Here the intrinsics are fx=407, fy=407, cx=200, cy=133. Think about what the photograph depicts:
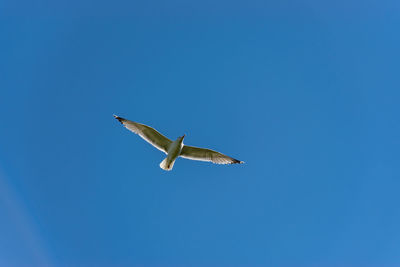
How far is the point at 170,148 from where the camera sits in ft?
60.3

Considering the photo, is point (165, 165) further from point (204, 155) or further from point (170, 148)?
point (204, 155)

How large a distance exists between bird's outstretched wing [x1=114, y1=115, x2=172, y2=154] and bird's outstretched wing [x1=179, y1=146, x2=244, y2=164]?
89 centimetres

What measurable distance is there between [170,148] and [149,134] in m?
1.22

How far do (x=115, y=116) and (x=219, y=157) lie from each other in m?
5.17

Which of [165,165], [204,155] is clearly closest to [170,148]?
[165,165]

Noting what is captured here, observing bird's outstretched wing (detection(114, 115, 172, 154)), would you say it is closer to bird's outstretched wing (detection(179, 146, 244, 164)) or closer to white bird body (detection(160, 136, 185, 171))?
white bird body (detection(160, 136, 185, 171))

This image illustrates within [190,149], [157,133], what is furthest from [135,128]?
[190,149]

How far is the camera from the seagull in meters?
18.3

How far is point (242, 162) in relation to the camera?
760 inches

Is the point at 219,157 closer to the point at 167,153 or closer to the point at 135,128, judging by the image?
the point at 167,153

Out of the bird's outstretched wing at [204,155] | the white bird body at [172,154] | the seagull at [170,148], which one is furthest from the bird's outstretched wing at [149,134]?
the bird's outstretched wing at [204,155]

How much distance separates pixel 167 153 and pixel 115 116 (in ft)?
9.65

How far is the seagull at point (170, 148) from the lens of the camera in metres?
18.3

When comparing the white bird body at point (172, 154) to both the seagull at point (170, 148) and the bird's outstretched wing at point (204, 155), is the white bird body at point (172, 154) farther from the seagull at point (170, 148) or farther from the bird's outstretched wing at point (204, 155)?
the bird's outstretched wing at point (204, 155)
